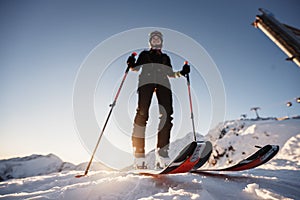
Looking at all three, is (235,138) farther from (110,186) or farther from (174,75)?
(110,186)

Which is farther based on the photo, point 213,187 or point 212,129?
point 212,129

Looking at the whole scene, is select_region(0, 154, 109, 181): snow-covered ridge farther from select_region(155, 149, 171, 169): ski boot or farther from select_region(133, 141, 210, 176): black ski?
select_region(133, 141, 210, 176): black ski

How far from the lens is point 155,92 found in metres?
3.60

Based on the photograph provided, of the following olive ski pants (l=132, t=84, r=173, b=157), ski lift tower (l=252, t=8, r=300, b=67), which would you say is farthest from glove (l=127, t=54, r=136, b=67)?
ski lift tower (l=252, t=8, r=300, b=67)

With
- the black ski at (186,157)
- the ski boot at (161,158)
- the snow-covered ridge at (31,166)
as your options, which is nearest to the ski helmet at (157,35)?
the ski boot at (161,158)

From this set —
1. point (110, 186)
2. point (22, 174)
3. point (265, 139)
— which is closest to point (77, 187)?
point (110, 186)

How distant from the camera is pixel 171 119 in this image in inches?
130

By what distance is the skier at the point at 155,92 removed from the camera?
3.10 m

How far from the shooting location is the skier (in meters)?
3.10

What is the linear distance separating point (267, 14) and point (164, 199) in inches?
210

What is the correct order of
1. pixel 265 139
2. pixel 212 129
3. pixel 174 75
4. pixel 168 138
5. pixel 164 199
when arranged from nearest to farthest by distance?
pixel 164 199
pixel 168 138
pixel 174 75
pixel 265 139
pixel 212 129

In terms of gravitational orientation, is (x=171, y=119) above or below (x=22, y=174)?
above

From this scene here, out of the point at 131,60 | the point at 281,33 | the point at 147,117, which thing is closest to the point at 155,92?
the point at 147,117

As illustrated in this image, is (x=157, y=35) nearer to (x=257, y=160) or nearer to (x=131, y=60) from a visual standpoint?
(x=131, y=60)
